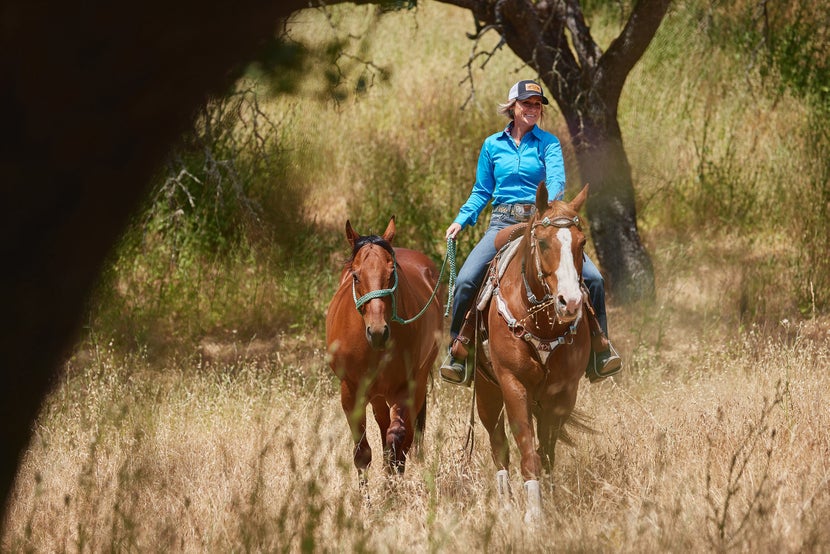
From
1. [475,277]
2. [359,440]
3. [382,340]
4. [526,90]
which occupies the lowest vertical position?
[359,440]

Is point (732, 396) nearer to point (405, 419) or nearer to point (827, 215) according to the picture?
point (405, 419)

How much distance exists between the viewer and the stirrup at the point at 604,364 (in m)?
6.38

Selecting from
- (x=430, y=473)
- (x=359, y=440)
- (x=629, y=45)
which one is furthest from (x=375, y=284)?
(x=629, y=45)

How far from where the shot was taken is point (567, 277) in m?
5.27

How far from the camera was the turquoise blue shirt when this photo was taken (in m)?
6.59

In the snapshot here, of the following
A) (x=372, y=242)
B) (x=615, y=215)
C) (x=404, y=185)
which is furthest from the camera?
(x=404, y=185)

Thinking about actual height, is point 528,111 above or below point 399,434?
above

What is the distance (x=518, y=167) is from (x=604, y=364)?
1340 mm

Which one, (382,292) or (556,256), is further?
(382,292)

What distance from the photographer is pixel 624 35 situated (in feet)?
36.9

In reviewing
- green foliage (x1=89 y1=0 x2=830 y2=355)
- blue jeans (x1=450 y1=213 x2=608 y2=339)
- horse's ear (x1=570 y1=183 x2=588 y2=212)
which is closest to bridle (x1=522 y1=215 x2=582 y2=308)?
horse's ear (x1=570 y1=183 x2=588 y2=212)

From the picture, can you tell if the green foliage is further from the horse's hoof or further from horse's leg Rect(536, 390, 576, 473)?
horse's leg Rect(536, 390, 576, 473)

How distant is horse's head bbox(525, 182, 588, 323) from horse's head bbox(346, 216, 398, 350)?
93 centimetres

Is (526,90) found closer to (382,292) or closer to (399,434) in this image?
(382,292)
